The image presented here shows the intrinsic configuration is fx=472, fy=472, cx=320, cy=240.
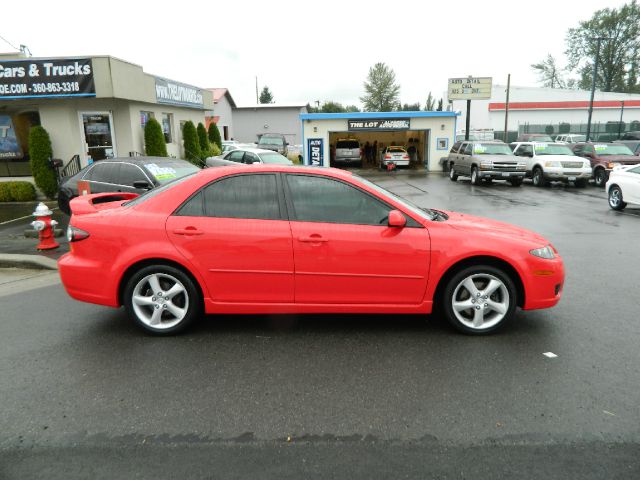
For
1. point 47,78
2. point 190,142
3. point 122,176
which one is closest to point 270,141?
point 190,142

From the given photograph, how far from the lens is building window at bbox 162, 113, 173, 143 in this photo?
18875 mm

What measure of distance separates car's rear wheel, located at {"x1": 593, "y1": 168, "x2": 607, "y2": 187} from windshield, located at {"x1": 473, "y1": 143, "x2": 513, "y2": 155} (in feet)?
11.8

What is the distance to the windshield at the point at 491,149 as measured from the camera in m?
20.1

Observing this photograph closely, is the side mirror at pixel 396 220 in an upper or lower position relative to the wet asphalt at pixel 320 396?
upper

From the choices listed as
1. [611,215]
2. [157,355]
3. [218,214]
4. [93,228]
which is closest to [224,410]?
[157,355]

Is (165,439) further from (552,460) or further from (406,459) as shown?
(552,460)

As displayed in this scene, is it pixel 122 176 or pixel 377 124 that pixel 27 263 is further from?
pixel 377 124

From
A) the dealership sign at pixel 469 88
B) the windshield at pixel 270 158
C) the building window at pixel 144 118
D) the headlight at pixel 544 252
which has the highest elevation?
the dealership sign at pixel 469 88

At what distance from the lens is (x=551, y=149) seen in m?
20.3

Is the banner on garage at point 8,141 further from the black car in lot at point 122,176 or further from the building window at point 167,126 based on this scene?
the black car in lot at point 122,176

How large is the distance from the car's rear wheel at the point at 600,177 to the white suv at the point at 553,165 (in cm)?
66

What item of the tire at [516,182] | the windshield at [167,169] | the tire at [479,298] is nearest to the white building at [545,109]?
the tire at [516,182]

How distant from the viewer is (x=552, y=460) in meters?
2.69

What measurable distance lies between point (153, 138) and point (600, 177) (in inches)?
698
